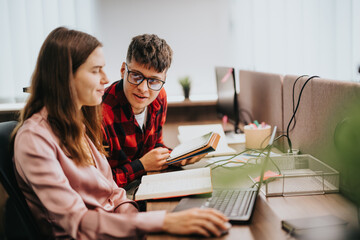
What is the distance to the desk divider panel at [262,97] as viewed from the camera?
5.75 ft

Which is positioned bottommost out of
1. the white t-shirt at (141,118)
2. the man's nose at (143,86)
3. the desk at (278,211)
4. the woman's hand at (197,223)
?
the desk at (278,211)

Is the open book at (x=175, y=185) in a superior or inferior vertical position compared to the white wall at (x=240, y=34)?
inferior

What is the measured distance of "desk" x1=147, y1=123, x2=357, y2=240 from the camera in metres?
0.84

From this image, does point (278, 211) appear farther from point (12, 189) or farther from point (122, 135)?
point (122, 135)

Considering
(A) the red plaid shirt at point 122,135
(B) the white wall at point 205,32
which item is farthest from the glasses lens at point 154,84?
(B) the white wall at point 205,32

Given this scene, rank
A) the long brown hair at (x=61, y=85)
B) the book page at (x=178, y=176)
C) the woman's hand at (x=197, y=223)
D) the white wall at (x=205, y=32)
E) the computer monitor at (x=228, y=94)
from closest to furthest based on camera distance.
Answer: the woman's hand at (x=197, y=223) → the long brown hair at (x=61, y=85) → the book page at (x=178, y=176) → the computer monitor at (x=228, y=94) → the white wall at (x=205, y=32)

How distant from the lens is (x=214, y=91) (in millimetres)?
3252

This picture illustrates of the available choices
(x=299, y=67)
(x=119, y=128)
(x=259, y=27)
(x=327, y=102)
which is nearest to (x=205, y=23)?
(x=259, y=27)

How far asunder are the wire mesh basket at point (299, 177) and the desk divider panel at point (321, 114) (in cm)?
4

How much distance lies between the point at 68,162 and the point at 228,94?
1448 millimetres

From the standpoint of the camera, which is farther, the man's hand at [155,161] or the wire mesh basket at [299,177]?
the man's hand at [155,161]

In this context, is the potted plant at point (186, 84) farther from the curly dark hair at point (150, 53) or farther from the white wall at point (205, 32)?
the curly dark hair at point (150, 53)

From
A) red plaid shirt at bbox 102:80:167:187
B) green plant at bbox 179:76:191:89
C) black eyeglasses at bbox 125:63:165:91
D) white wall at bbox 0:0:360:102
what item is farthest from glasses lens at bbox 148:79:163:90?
white wall at bbox 0:0:360:102

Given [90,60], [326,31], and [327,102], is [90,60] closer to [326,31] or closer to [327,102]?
[327,102]
